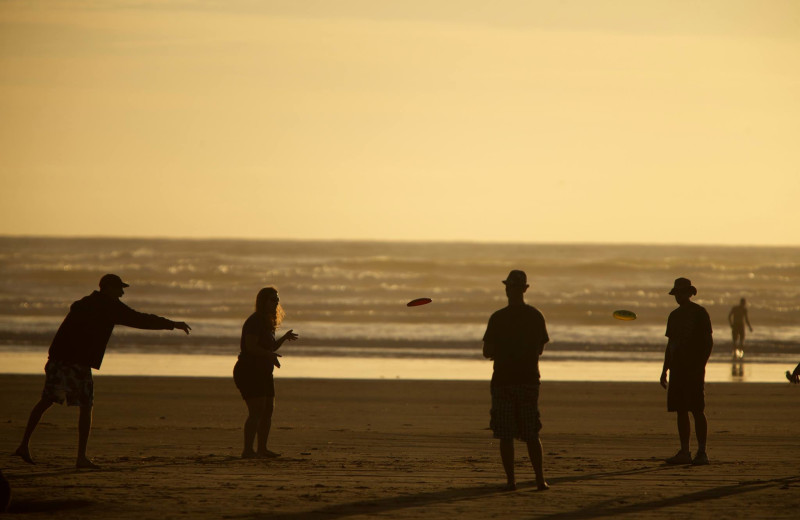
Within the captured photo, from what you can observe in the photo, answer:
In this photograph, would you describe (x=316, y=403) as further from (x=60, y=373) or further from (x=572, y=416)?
(x=60, y=373)

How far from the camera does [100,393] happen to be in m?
14.9

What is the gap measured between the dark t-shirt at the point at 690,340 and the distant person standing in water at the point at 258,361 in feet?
11.3

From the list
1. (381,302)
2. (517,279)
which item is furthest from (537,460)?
(381,302)

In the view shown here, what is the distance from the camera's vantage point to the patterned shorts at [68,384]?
27.5 feet

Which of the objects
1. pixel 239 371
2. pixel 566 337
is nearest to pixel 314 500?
pixel 239 371

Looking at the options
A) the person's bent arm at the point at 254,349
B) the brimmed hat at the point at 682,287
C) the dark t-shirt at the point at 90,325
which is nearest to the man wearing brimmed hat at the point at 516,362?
the brimmed hat at the point at 682,287

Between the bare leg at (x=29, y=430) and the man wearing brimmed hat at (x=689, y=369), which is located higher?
the man wearing brimmed hat at (x=689, y=369)

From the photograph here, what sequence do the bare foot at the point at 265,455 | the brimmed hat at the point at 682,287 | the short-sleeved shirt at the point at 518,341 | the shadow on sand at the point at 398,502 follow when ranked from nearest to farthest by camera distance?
the shadow on sand at the point at 398,502
the short-sleeved shirt at the point at 518,341
the brimmed hat at the point at 682,287
the bare foot at the point at 265,455

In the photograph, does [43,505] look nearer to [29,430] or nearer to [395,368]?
[29,430]

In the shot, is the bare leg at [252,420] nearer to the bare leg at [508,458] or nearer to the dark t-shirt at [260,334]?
the dark t-shirt at [260,334]

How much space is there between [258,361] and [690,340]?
3885mm

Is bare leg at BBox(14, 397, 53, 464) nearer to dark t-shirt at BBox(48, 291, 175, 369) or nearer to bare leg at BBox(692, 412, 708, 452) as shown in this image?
dark t-shirt at BBox(48, 291, 175, 369)

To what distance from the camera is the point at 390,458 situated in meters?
9.48

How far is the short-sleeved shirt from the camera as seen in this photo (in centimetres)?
746
